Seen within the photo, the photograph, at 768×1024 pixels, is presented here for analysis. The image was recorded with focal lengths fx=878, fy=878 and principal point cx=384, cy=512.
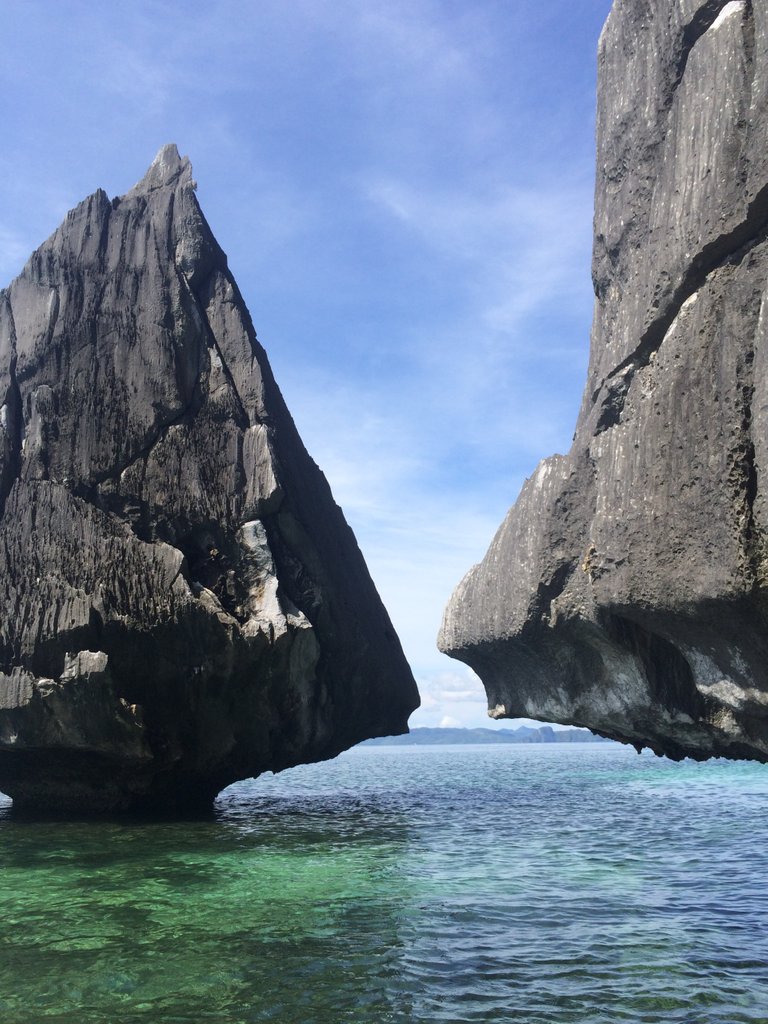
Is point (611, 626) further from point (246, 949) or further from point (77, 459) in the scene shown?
point (77, 459)

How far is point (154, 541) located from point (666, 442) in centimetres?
1187

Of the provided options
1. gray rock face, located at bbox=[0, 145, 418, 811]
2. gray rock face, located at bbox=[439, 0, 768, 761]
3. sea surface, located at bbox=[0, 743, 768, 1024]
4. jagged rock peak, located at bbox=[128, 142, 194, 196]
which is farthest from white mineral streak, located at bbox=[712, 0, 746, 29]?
jagged rock peak, located at bbox=[128, 142, 194, 196]

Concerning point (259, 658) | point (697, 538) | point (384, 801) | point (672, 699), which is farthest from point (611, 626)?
point (384, 801)

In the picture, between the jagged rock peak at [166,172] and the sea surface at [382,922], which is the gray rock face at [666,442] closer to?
the sea surface at [382,922]

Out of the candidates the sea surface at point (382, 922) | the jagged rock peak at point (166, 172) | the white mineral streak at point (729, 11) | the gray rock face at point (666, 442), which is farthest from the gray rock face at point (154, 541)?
the white mineral streak at point (729, 11)

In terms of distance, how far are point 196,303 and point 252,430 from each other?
3.35 metres

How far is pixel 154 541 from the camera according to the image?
17719 mm

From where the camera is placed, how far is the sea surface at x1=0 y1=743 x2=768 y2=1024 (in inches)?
297

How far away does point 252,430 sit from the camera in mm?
18594

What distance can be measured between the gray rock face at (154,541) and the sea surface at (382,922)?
187 centimetres

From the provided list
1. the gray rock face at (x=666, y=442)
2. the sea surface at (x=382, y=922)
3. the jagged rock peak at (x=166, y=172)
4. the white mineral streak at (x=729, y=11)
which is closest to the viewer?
the sea surface at (x=382, y=922)

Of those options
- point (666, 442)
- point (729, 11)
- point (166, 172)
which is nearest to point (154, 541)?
point (166, 172)

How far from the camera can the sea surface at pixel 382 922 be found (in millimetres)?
7547

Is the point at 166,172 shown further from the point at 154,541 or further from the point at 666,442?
the point at 666,442
